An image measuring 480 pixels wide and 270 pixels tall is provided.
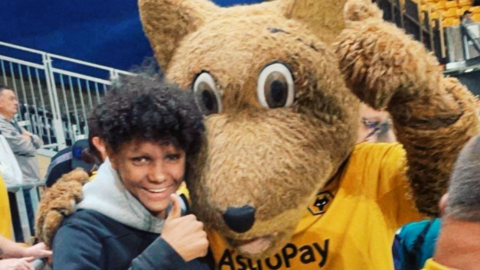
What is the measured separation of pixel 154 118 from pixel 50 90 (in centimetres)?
502

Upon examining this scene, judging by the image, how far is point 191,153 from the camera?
121 centimetres

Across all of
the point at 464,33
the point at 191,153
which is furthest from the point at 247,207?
the point at 464,33

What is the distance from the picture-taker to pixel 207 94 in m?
1.22

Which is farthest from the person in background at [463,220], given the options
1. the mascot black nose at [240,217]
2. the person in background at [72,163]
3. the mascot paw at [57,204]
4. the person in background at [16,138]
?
the person in background at [16,138]

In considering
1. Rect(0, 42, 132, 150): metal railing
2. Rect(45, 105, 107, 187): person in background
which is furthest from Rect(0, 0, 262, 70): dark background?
Rect(45, 105, 107, 187): person in background

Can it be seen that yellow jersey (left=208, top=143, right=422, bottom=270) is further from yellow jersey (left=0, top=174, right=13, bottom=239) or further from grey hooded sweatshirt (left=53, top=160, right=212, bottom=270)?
yellow jersey (left=0, top=174, right=13, bottom=239)

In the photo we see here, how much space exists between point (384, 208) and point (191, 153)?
383 mm

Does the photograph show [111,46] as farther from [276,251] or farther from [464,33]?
[276,251]

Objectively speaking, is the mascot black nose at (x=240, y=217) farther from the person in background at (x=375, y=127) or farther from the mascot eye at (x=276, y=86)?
the person in background at (x=375, y=127)

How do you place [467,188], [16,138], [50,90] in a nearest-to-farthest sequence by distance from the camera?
[467,188] → [16,138] → [50,90]

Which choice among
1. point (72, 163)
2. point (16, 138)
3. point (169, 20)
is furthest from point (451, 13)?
point (169, 20)

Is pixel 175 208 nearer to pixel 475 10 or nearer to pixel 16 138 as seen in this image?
pixel 16 138

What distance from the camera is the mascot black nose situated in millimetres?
1088

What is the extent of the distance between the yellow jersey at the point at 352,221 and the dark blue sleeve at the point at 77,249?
0.21 metres
